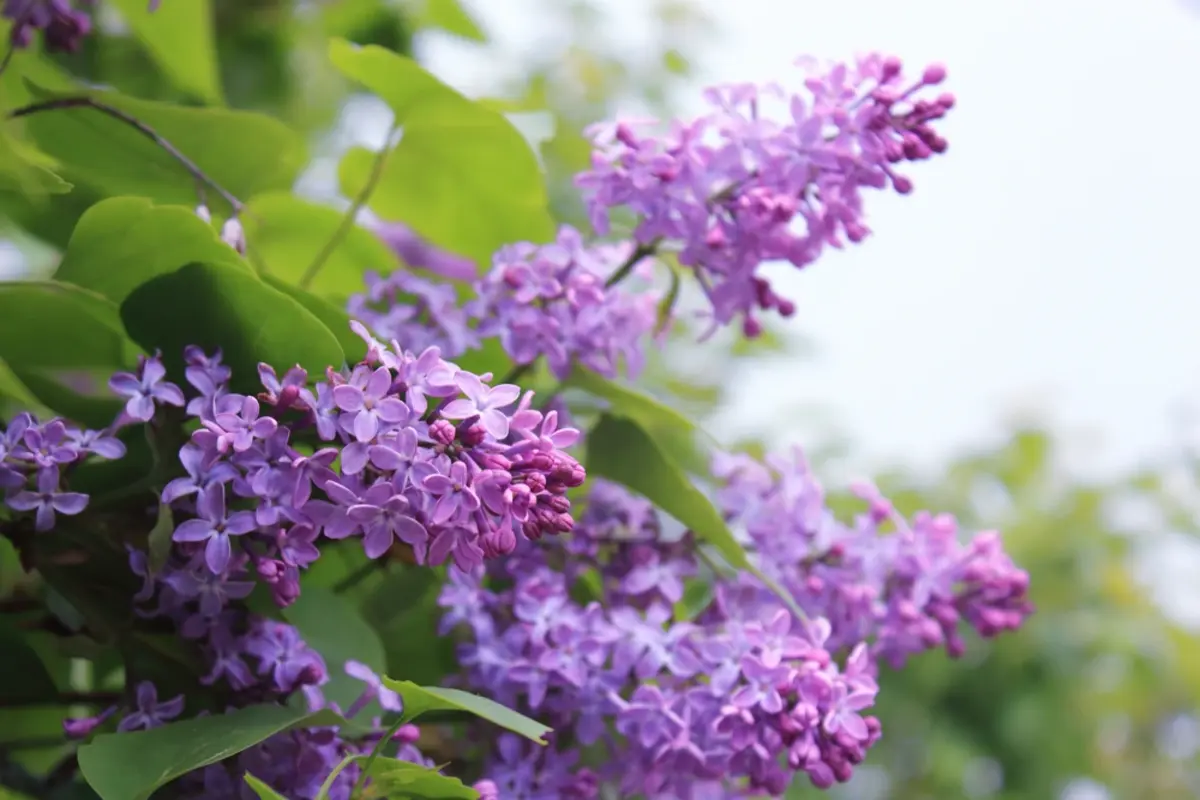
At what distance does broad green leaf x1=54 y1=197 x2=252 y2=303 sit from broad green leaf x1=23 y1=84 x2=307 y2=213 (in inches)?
3.8

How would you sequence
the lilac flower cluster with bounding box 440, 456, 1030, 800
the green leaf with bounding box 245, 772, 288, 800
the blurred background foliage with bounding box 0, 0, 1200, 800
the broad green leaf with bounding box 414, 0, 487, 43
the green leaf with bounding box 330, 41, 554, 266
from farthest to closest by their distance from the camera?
the blurred background foliage with bounding box 0, 0, 1200, 800, the broad green leaf with bounding box 414, 0, 487, 43, the green leaf with bounding box 330, 41, 554, 266, the lilac flower cluster with bounding box 440, 456, 1030, 800, the green leaf with bounding box 245, 772, 288, 800

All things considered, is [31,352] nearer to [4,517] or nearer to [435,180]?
[4,517]

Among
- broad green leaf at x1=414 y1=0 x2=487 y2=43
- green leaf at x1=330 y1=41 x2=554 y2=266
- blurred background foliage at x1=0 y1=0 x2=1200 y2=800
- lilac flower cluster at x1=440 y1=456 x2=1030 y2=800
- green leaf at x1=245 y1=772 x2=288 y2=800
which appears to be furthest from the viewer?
blurred background foliage at x1=0 y1=0 x2=1200 y2=800

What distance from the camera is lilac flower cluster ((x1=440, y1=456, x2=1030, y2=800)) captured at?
48 cm

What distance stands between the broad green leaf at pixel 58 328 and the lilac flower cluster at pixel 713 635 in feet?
0.59

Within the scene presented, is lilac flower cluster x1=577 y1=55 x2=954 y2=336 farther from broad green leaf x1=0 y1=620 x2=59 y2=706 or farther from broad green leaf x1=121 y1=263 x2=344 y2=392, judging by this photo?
broad green leaf x1=0 y1=620 x2=59 y2=706

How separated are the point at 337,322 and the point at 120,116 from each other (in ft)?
0.52

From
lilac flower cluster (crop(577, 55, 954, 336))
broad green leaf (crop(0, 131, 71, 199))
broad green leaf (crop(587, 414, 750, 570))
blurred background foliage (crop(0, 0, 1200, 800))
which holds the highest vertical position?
lilac flower cluster (crop(577, 55, 954, 336))

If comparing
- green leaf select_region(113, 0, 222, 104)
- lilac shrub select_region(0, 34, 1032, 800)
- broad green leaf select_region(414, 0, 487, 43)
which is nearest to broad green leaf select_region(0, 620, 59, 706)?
lilac shrub select_region(0, 34, 1032, 800)

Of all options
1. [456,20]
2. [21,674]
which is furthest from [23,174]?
[456,20]

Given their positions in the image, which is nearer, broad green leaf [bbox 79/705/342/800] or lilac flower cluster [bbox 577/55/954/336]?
broad green leaf [bbox 79/705/342/800]

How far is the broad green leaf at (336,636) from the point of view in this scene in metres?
0.48

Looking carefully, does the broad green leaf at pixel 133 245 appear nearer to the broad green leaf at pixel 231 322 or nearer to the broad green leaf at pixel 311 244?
the broad green leaf at pixel 231 322

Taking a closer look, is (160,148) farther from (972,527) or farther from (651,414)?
(972,527)
